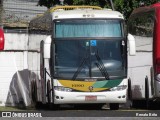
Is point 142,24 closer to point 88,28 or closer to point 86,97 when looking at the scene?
point 88,28

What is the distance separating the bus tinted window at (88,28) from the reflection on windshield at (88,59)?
273 millimetres

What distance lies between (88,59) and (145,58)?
2.16 m

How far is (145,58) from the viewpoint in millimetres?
22656

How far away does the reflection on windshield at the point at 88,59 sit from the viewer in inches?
853

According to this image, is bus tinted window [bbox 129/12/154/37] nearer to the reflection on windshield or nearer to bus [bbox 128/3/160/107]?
bus [bbox 128/3/160/107]

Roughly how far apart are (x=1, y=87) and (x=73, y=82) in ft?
21.2

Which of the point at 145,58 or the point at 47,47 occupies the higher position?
the point at 47,47

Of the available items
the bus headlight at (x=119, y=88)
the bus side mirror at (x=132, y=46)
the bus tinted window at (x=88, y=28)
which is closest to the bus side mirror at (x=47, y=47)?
the bus tinted window at (x=88, y=28)

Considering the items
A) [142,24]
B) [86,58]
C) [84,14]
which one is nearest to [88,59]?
[86,58]

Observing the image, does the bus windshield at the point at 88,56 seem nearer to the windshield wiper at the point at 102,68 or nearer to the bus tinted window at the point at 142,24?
the windshield wiper at the point at 102,68

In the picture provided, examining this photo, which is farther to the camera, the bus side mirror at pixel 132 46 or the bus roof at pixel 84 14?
the bus roof at pixel 84 14

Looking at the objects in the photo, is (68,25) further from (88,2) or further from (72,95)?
(88,2)

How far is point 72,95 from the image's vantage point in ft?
70.5

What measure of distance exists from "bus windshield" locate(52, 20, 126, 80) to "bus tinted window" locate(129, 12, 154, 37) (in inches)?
42.8
